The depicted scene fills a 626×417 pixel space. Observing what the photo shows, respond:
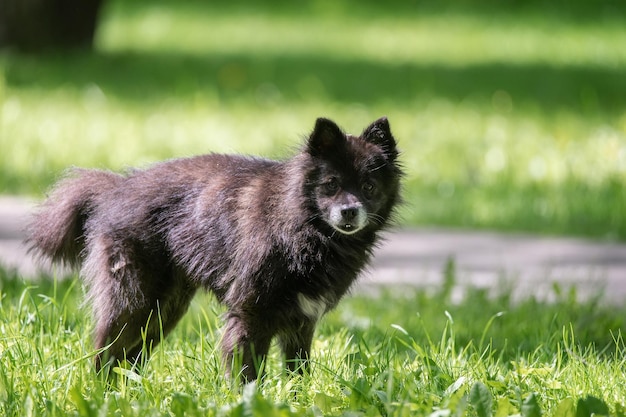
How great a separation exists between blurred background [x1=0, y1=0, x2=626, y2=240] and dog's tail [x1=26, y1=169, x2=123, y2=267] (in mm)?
425

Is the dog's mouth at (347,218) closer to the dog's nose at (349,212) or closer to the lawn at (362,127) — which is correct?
the dog's nose at (349,212)

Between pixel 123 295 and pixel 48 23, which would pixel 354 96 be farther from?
pixel 123 295

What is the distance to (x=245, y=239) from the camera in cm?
497

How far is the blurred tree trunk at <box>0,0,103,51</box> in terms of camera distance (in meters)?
14.6

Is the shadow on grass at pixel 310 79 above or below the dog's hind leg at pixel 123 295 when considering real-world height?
above

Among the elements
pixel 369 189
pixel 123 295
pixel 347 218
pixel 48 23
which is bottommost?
pixel 123 295

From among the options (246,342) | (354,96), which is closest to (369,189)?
(246,342)

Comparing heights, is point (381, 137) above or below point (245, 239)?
above

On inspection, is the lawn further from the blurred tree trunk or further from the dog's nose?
the dog's nose

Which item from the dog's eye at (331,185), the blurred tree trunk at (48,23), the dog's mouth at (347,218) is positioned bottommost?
the dog's mouth at (347,218)

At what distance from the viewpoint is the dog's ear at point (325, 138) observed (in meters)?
4.98

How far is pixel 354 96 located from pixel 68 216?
342 inches

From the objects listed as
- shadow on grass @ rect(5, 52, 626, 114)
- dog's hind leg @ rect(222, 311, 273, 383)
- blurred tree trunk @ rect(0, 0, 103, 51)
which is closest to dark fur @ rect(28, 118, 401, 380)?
dog's hind leg @ rect(222, 311, 273, 383)

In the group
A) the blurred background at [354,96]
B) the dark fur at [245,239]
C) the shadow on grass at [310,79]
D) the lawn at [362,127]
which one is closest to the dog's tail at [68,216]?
the dark fur at [245,239]
